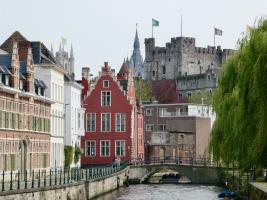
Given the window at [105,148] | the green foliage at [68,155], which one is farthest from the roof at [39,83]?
the window at [105,148]

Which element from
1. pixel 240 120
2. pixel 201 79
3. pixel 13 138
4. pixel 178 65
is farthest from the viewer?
pixel 178 65

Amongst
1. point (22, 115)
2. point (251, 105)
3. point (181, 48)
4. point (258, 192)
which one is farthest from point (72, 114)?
point (181, 48)

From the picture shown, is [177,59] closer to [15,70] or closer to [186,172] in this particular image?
[186,172]

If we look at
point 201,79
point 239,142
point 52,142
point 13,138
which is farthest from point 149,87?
point 239,142

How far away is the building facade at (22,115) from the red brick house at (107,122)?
71.1 ft

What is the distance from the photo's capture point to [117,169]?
65812 millimetres

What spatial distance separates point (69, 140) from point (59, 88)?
7.27 metres

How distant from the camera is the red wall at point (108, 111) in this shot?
79750mm

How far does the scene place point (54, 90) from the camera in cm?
6122

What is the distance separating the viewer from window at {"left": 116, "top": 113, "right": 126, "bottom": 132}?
263 feet

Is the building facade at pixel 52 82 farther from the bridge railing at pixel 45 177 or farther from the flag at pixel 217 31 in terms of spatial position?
the flag at pixel 217 31

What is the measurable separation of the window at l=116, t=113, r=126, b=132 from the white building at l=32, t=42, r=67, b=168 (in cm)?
1487

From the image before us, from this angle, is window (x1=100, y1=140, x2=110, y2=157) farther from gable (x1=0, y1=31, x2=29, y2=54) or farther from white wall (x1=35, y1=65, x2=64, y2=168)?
gable (x1=0, y1=31, x2=29, y2=54)

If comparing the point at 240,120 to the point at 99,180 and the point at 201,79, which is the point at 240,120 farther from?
the point at 201,79
